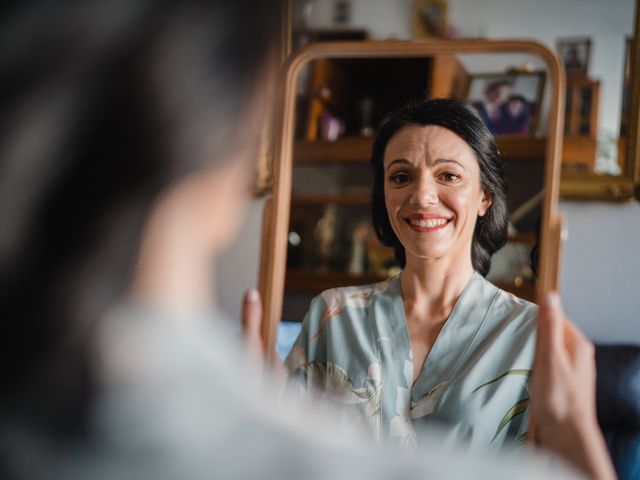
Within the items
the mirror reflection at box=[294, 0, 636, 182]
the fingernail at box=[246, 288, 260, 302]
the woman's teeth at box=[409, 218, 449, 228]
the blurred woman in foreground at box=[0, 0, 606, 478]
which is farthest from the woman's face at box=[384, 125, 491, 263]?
the mirror reflection at box=[294, 0, 636, 182]

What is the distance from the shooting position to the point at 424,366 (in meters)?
0.62

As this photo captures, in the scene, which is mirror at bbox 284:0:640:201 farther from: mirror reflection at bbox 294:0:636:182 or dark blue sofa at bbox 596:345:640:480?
dark blue sofa at bbox 596:345:640:480

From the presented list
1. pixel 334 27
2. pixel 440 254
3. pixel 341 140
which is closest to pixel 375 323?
pixel 440 254

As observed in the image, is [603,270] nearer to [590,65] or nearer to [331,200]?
[590,65]

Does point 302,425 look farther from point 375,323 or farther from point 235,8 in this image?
point 375,323

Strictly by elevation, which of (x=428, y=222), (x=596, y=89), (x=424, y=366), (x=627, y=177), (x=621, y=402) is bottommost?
(x=621, y=402)

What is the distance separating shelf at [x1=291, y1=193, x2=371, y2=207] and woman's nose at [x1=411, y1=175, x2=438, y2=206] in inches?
2.8

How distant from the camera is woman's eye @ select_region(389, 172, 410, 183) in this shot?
2.08 feet

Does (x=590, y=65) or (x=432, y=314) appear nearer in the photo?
(x=432, y=314)

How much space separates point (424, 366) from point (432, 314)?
0.05m

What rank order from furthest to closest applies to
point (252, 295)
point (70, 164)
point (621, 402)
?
point (621, 402) → point (252, 295) → point (70, 164)

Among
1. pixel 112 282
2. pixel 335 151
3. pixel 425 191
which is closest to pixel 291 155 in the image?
pixel 335 151

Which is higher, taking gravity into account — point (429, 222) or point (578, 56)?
point (578, 56)

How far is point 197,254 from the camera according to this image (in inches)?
15.0
